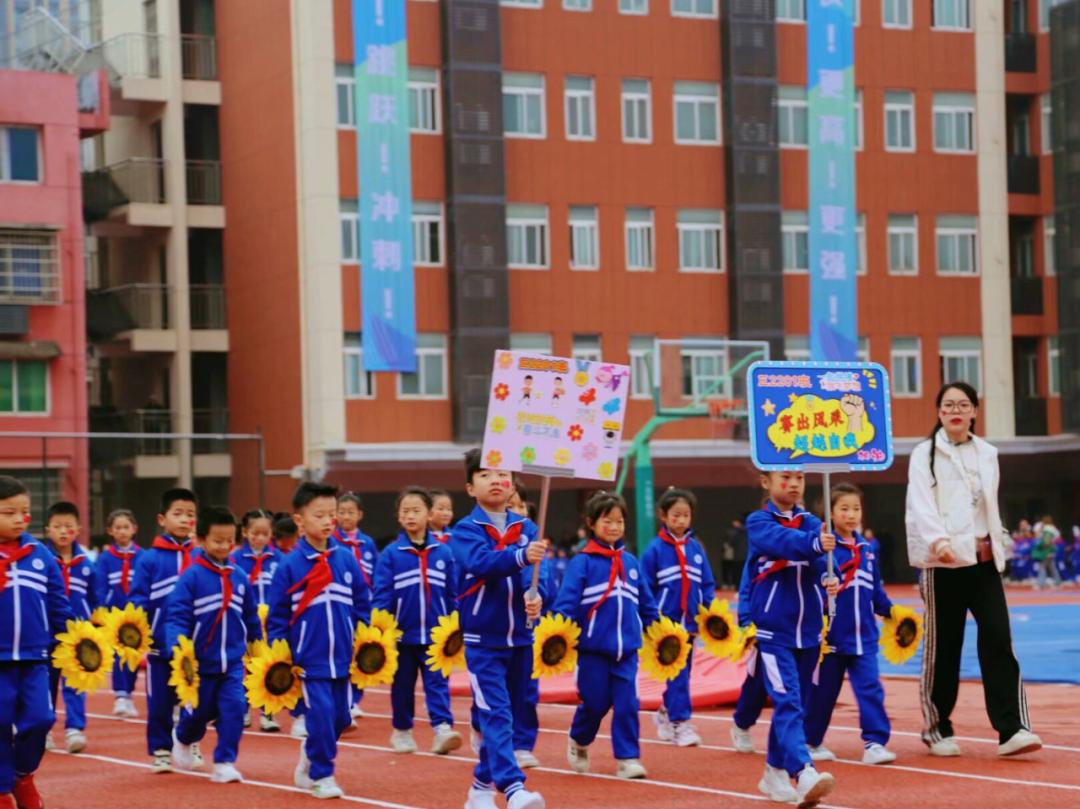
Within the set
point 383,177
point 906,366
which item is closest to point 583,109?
point 383,177

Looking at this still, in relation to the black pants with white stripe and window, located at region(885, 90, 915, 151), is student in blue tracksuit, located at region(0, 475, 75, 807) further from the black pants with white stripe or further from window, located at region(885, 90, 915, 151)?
window, located at region(885, 90, 915, 151)

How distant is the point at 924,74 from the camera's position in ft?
164

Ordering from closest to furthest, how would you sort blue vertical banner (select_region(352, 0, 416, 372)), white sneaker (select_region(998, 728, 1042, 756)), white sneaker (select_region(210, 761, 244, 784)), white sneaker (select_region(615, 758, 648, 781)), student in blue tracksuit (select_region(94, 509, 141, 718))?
white sneaker (select_region(615, 758, 648, 781))
white sneaker (select_region(998, 728, 1042, 756))
white sneaker (select_region(210, 761, 244, 784))
student in blue tracksuit (select_region(94, 509, 141, 718))
blue vertical banner (select_region(352, 0, 416, 372))

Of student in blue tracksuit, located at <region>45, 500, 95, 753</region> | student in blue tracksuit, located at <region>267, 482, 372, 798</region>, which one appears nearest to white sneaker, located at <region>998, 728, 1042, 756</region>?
student in blue tracksuit, located at <region>267, 482, 372, 798</region>

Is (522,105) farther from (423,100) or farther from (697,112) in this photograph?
(697,112)

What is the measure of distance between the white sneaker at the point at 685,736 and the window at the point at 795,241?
35.0 meters

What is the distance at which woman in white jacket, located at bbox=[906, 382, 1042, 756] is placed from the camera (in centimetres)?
1271

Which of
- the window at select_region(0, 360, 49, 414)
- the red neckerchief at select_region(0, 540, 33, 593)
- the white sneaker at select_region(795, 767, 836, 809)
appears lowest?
the white sneaker at select_region(795, 767, 836, 809)

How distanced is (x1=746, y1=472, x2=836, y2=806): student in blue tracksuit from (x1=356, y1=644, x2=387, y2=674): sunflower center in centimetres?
242

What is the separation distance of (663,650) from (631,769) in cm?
106

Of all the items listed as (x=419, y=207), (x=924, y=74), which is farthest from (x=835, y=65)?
(x=419, y=207)

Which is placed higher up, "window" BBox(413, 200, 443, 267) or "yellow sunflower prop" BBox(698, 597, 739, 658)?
"window" BBox(413, 200, 443, 267)

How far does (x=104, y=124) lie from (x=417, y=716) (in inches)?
1151

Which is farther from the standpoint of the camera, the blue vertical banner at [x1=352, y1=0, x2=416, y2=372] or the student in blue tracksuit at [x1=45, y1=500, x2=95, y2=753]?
the blue vertical banner at [x1=352, y1=0, x2=416, y2=372]
